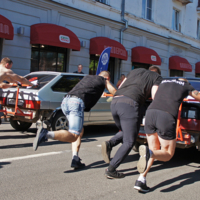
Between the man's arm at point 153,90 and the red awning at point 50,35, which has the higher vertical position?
the red awning at point 50,35

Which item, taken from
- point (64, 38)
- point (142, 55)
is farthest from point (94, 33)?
point (142, 55)

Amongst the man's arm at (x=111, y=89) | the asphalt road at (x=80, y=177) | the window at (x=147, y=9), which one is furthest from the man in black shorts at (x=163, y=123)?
the window at (x=147, y=9)

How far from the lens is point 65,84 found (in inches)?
287

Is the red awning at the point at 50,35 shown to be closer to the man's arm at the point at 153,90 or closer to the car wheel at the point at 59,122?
the car wheel at the point at 59,122

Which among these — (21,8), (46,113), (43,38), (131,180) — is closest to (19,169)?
(131,180)

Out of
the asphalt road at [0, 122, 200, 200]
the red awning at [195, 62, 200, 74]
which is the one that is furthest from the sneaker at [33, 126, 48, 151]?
the red awning at [195, 62, 200, 74]

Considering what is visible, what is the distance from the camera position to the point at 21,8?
12.7 m

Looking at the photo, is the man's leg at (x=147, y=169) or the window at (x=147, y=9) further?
the window at (x=147, y=9)

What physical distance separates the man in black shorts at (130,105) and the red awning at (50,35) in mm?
9002

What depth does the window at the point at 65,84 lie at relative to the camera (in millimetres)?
7067

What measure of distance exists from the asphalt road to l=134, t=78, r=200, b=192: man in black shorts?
0.39m

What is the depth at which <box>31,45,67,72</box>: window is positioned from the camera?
45.3 ft

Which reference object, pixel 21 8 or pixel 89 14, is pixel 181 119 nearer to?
pixel 21 8

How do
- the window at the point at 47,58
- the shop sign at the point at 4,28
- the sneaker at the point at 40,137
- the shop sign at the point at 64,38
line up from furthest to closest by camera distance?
the window at the point at 47,58 → the shop sign at the point at 64,38 → the shop sign at the point at 4,28 → the sneaker at the point at 40,137
